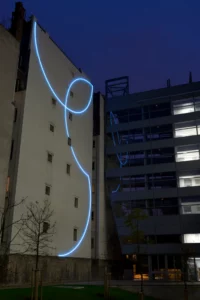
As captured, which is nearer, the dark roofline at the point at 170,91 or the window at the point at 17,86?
the window at the point at 17,86

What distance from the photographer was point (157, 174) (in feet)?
165

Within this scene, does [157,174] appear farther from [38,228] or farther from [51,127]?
[38,228]

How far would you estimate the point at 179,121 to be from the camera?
51781mm

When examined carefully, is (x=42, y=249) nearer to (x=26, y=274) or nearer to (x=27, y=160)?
(x=26, y=274)

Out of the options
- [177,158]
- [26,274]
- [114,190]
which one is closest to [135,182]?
[114,190]

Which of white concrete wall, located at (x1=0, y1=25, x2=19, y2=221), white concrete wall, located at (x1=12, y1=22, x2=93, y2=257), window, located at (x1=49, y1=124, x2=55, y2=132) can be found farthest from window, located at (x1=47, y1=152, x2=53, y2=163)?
white concrete wall, located at (x1=0, y1=25, x2=19, y2=221)

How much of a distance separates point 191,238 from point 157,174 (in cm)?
1042

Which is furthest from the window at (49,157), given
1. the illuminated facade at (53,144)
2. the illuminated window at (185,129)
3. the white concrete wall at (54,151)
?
the illuminated window at (185,129)

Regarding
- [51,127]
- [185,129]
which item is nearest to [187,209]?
[185,129]

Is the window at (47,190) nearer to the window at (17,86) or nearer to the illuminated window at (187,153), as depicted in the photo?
the window at (17,86)

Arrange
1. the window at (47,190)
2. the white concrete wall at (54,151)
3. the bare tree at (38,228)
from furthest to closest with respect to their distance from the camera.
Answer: the window at (47,190) → the white concrete wall at (54,151) → the bare tree at (38,228)

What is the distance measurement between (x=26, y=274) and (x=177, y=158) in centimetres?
2811

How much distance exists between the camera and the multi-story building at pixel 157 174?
1786 inches

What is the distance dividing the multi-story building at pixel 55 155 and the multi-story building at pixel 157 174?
180 inches
